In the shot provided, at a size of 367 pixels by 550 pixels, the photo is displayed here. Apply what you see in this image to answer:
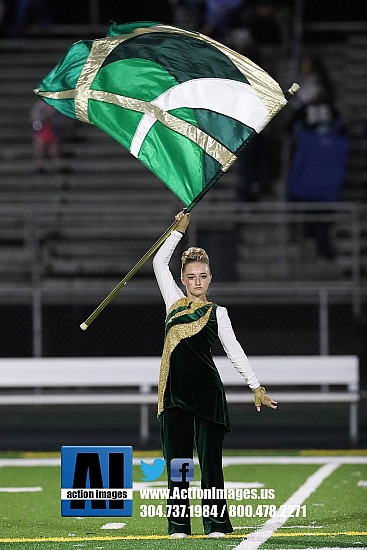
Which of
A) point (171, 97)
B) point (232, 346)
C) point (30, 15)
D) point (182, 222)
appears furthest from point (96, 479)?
point (30, 15)

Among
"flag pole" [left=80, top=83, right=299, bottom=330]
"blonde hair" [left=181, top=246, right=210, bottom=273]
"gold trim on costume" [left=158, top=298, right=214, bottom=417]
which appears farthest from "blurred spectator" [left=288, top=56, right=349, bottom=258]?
"gold trim on costume" [left=158, top=298, right=214, bottom=417]

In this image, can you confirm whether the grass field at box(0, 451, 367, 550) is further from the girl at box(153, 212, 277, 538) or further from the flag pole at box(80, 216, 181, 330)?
the flag pole at box(80, 216, 181, 330)

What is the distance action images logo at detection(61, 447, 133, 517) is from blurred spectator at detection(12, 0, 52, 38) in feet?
51.8

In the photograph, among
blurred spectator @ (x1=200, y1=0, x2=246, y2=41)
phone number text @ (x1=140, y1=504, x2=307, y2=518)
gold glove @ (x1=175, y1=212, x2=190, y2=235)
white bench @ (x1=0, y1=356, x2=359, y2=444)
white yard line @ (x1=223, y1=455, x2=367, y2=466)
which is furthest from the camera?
blurred spectator @ (x1=200, y1=0, x2=246, y2=41)

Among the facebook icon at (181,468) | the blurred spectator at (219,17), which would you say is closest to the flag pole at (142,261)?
the facebook icon at (181,468)

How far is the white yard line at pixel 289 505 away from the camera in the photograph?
866cm

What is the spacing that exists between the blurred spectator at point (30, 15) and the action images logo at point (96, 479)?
51.8ft

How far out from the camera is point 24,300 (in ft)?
61.8

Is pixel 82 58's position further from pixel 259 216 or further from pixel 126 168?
pixel 126 168

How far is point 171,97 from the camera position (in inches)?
377

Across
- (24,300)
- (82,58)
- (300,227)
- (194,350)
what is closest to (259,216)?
(300,227)

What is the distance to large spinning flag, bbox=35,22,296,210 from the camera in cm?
935

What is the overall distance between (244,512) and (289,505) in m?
0.56

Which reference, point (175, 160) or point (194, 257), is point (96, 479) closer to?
point (194, 257)
